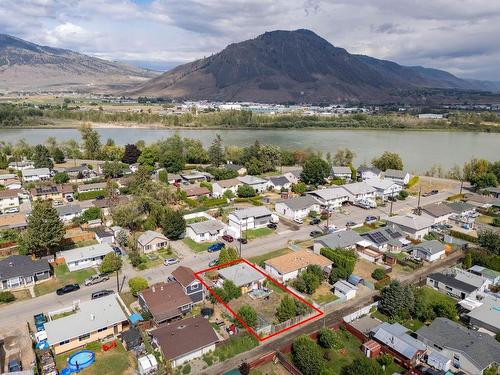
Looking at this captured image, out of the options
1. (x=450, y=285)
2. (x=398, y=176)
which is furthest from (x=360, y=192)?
(x=450, y=285)

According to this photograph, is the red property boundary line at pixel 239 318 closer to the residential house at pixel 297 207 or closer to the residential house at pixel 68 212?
the residential house at pixel 297 207

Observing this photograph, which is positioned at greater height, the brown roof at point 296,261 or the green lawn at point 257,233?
the brown roof at point 296,261

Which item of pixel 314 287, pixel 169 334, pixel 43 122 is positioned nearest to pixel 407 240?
pixel 314 287

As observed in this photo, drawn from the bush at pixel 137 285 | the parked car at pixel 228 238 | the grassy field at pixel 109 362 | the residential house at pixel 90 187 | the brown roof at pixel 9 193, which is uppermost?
the brown roof at pixel 9 193

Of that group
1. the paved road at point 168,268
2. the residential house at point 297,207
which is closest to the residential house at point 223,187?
the residential house at point 297,207

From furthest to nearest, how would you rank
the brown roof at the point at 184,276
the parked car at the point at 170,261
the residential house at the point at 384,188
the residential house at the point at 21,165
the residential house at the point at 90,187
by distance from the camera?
1. the residential house at the point at 21,165
2. the residential house at the point at 384,188
3. the residential house at the point at 90,187
4. the parked car at the point at 170,261
5. the brown roof at the point at 184,276

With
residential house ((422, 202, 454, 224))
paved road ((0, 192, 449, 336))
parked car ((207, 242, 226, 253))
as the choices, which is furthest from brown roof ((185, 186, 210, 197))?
residential house ((422, 202, 454, 224))

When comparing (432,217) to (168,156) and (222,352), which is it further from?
(168,156)
